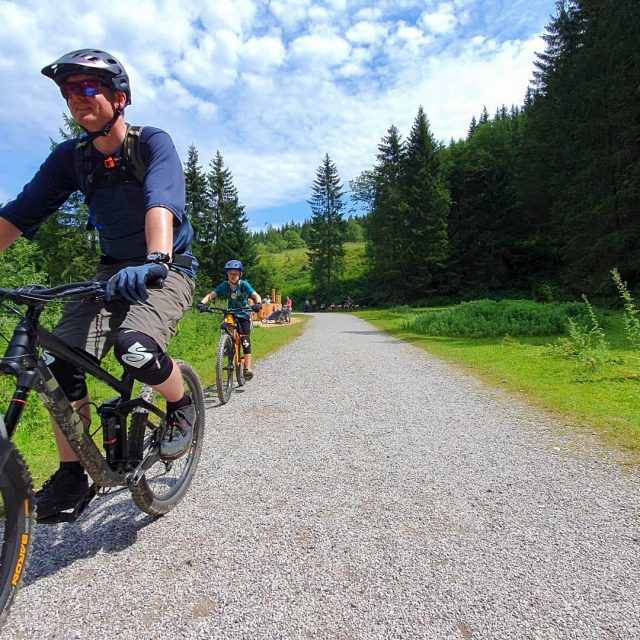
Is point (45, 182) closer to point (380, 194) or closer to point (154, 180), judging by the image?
point (154, 180)

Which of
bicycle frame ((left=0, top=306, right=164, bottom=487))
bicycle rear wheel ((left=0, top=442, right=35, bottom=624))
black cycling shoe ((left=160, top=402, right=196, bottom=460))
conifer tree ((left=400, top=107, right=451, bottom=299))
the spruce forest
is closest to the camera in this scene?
bicycle rear wheel ((left=0, top=442, right=35, bottom=624))

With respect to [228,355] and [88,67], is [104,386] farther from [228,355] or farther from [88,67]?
[88,67]

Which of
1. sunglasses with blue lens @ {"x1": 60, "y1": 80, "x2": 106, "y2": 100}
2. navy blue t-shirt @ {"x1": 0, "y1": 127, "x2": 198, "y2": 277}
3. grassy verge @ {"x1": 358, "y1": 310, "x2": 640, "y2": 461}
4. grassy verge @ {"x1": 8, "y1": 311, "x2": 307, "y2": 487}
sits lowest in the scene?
grassy verge @ {"x1": 358, "y1": 310, "x2": 640, "y2": 461}

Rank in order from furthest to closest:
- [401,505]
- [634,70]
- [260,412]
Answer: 1. [634,70]
2. [260,412]
3. [401,505]

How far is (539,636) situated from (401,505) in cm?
128

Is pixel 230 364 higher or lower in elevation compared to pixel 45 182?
lower

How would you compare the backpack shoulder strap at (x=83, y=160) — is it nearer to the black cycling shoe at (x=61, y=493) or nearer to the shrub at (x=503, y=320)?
the black cycling shoe at (x=61, y=493)

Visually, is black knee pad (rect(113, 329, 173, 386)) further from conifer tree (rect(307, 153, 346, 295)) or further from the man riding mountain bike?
conifer tree (rect(307, 153, 346, 295))

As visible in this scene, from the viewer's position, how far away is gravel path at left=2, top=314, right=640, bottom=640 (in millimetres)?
1934

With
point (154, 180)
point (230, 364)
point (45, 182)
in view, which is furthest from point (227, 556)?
point (230, 364)

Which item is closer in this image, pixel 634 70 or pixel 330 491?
pixel 330 491

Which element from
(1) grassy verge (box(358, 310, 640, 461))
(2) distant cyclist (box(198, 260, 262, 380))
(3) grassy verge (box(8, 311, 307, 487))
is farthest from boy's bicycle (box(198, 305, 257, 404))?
(1) grassy verge (box(358, 310, 640, 461))

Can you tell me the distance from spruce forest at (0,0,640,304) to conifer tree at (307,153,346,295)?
22 cm

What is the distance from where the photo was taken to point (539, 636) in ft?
6.01
